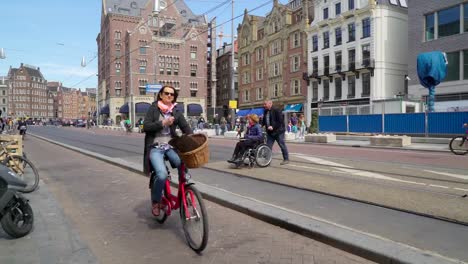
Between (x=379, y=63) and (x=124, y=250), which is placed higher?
(x=379, y=63)

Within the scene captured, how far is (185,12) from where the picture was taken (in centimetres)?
7906

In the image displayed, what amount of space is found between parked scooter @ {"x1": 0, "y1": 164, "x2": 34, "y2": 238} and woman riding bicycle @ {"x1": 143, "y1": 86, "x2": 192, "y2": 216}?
4.83ft

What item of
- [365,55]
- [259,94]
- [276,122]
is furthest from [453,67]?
[259,94]

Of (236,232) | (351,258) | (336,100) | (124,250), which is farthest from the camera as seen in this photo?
(336,100)

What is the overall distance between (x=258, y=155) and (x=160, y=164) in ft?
18.5

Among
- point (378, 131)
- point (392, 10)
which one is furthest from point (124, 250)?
point (392, 10)

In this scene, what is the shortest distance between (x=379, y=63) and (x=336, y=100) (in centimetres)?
607

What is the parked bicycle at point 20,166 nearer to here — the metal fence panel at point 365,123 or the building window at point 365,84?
the metal fence panel at point 365,123

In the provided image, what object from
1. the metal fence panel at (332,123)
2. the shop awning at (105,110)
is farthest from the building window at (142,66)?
the metal fence panel at (332,123)

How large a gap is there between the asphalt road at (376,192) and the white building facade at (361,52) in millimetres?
27962

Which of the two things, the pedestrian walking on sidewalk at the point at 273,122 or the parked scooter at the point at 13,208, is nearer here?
the parked scooter at the point at 13,208

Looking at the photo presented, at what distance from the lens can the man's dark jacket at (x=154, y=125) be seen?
4.42m

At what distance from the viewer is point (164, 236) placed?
180 inches

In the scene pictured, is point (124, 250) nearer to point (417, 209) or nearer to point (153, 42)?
point (417, 209)
